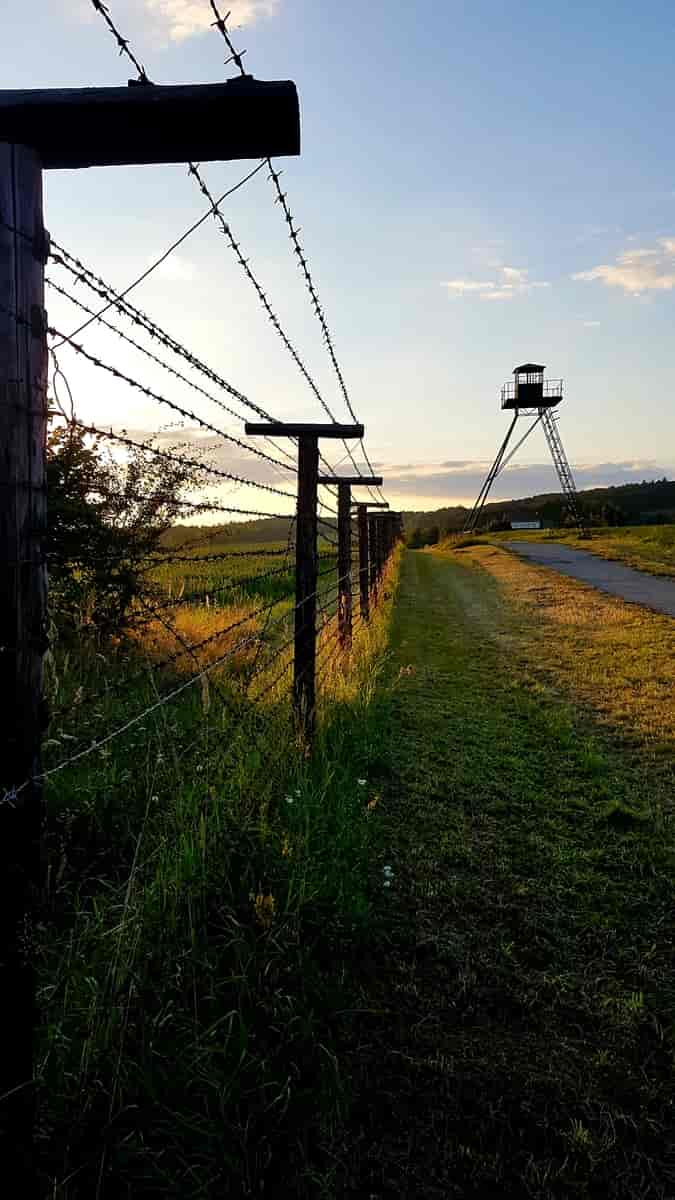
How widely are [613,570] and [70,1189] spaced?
2084 centimetres

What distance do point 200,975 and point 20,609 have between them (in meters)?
1.46

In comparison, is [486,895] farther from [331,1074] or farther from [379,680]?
[379,680]

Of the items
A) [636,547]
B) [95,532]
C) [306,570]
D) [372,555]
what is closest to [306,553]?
[306,570]

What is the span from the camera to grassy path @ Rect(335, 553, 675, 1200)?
2.12 metres

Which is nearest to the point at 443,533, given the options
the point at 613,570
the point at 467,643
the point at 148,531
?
the point at 613,570

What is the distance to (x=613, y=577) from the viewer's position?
62.3 feet

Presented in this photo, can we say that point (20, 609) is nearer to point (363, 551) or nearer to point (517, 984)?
point (517, 984)

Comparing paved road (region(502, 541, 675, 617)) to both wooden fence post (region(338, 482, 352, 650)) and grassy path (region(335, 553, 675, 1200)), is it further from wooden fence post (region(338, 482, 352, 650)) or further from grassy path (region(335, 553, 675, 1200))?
grassy path (region(335, 553, 675, 1200))

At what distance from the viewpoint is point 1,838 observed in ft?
5.66

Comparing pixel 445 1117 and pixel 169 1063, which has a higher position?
pixel 169 1063

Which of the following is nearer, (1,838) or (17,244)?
(17,244)

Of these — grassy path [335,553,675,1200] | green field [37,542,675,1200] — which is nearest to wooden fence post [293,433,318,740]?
green field [37,542,675,1200]

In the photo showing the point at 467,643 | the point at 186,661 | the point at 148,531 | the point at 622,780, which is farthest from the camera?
A: the point at 467,643

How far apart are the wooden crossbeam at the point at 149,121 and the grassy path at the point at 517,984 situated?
267 cm
